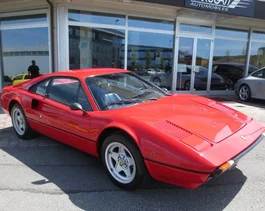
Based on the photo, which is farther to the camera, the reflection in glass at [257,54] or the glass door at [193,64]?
the reflection in glass at [257,54]

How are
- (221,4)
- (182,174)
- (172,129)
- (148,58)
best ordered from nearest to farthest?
(182,174), (172,129), (221,4), (148,58)

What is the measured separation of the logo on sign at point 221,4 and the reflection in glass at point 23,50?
495 cm

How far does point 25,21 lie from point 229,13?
697cm

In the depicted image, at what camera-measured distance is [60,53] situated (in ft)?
26.3

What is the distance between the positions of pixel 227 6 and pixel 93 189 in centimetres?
803

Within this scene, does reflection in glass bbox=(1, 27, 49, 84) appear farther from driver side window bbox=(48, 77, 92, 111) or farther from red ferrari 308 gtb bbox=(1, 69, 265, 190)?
driver side window bbox=(48, 77, 92, 111)

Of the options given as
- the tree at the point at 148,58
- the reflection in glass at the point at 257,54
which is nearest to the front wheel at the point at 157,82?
the tree at the point at 148,58

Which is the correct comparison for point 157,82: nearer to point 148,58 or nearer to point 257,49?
point 148,58

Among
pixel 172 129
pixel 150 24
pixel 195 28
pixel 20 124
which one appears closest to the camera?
pixel 172 129

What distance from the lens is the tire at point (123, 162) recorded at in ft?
8.94

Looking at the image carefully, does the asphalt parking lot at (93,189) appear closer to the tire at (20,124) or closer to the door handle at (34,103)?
the tire at (20,124)

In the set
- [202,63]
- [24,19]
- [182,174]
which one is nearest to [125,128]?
[182,174]

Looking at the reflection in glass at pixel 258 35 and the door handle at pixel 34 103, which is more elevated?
the reflection in glass at pixel 258 35

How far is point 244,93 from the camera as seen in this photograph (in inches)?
368
